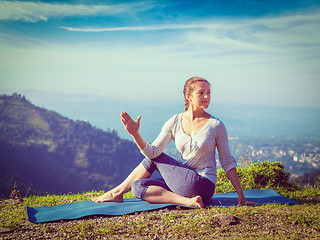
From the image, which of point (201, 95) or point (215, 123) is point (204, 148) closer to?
point (215, 123)

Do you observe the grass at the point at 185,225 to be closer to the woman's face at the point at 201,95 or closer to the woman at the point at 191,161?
the woman at the point at 191,161

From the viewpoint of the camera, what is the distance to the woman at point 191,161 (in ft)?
17.3

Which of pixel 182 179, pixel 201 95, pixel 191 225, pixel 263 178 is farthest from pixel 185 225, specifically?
pixel 263 178

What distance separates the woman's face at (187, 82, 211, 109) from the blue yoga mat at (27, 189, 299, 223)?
65.9 inches

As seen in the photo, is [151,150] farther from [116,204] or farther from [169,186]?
[116,204]

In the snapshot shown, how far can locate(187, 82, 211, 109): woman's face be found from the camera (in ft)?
17.5

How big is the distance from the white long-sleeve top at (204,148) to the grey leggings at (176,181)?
0.48 feet

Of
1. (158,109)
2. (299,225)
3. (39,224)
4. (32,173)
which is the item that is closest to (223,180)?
(299,225)

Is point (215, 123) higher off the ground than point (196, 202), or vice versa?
point (215, 123)

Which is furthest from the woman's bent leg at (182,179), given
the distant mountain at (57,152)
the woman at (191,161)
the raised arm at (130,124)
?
the distant mountain at (57,152)

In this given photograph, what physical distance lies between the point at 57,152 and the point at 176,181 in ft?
224

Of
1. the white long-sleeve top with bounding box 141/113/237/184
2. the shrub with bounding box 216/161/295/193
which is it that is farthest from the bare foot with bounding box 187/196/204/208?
the shrub with bounding box 216/161/295/193

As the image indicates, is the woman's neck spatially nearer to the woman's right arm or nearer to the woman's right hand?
the woman's right arm

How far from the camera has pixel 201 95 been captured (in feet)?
17.6
